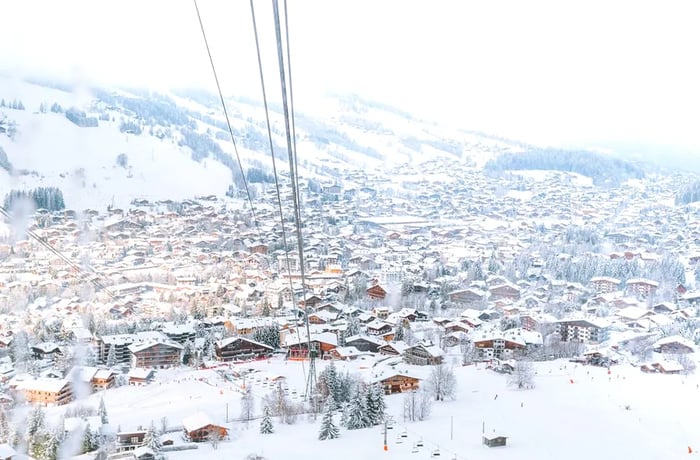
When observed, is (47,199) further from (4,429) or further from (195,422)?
(195,422)

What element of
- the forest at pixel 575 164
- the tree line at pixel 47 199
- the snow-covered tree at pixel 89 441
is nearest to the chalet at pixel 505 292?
the tree line at pixel 47 199

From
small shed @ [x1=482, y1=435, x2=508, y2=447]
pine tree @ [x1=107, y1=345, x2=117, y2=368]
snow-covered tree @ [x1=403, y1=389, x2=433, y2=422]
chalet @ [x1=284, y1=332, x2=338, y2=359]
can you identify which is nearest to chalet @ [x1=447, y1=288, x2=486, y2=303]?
chalet @ [x1=284, y1=332, x2=338, y2=359]

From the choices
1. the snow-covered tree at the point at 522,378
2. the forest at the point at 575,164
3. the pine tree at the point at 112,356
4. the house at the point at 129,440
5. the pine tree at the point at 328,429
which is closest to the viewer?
the house at the point at 129,440

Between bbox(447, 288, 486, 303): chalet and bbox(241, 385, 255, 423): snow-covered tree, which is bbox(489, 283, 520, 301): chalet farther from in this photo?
bbox(241, 385, 255, 423): snow-covered tree

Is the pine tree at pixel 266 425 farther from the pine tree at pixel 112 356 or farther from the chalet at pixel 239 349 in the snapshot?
the pine tree at pixel 112 356

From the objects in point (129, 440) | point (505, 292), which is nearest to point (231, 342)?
point (129, 440)

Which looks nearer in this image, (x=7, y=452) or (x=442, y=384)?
(x=7, y=452)
